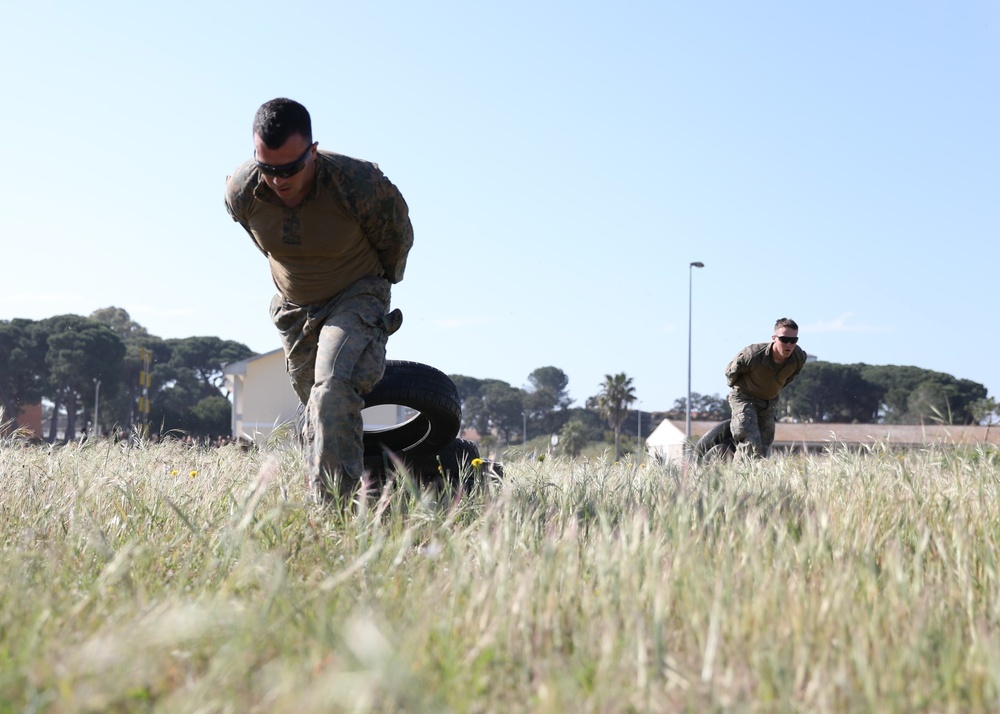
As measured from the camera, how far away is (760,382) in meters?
11.1

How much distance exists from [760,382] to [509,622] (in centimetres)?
932

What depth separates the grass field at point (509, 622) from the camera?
1.81 m

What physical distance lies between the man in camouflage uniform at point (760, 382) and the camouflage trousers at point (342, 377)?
258 inches

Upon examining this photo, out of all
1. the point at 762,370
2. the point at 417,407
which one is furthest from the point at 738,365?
the point at 417,407

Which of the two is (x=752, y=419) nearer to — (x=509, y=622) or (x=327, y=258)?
(x=327, y=258)

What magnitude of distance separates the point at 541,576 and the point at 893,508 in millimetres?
2215

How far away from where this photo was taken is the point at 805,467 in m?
6.04

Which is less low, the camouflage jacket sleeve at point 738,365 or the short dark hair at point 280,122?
the short dark hair at point 280,122

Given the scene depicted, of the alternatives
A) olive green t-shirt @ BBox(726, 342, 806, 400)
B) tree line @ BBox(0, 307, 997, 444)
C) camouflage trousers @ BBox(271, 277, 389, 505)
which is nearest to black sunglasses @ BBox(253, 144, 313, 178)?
camouflage trousers @ BBox(271, 277, 389, 505)

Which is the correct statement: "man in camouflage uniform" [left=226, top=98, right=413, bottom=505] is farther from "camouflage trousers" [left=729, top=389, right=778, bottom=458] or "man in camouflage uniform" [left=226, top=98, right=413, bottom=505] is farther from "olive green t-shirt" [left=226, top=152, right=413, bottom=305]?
"camouflage trousers" [left=729, top=389, right=778, bottom=458]

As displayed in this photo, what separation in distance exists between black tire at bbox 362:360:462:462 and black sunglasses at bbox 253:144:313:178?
1485 mm

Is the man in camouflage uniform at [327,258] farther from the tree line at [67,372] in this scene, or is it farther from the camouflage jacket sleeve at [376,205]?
the tree line at [67,372]

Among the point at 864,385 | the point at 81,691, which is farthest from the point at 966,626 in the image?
the point at 864,385

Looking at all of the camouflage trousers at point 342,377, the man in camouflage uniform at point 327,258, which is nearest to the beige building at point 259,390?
the man in camouflage uniform at point 327,258
